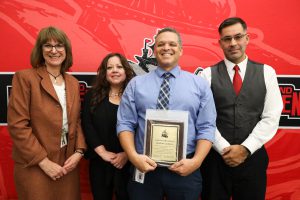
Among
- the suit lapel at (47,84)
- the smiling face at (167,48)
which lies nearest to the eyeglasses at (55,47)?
the suit lapel at (47,84)

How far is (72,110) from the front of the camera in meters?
1.98

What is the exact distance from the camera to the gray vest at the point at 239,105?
Answer: 184cm

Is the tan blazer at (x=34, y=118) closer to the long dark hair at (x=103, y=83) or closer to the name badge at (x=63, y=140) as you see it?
the name badge at (x=63, y=140)

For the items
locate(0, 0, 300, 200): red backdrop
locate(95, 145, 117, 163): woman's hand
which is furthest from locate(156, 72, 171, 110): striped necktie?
locate(0, 0, 300, 200): red backdrop

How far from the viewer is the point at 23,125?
5.97ft

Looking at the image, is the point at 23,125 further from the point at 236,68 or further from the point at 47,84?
the point at 236,68

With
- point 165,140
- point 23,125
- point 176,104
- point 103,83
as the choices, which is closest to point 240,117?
point 176,104

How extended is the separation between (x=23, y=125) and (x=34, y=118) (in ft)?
0.27

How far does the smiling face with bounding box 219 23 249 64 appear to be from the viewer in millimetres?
1862

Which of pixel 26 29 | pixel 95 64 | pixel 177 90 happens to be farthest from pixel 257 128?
pixel 26 29

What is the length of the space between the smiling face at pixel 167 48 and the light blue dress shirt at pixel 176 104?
0.09 meters

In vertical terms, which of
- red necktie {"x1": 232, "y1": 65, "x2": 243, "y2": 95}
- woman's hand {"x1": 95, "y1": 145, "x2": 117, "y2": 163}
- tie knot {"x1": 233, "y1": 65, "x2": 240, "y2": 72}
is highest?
tie knot {"x1": 233, "y1": 65, "x2": 240, "y2": 72}

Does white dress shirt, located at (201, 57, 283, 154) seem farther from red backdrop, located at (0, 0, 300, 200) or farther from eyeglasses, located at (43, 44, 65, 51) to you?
eyeglasses, located at (43, 44, 65, 51)

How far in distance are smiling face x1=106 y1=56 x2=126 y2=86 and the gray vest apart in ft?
2.29
